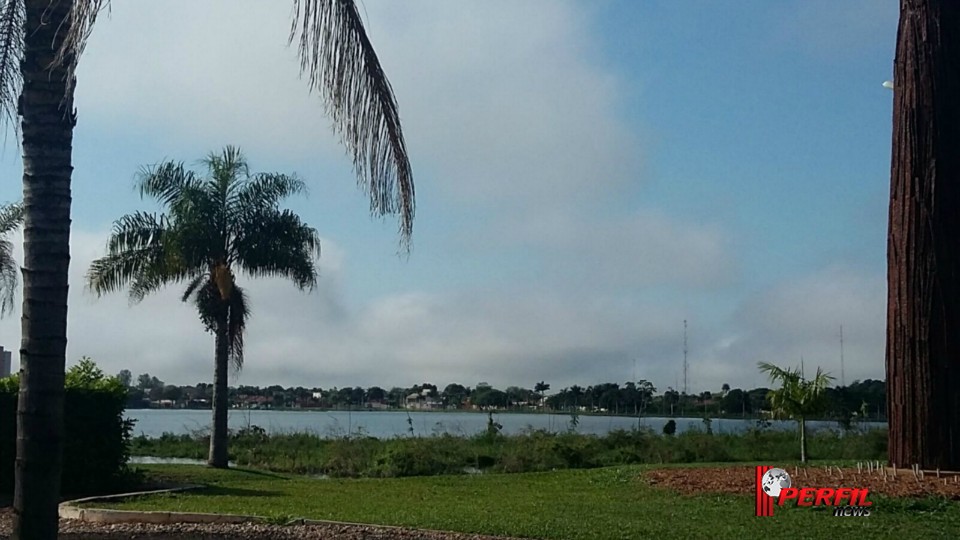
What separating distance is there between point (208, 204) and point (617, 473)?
1073cm

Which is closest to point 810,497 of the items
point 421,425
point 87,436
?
point 87,436

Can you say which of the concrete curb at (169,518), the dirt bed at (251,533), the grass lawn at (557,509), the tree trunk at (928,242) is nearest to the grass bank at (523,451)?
the grass lawn at (557,509)

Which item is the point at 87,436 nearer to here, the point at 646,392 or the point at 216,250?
the point at 216,250

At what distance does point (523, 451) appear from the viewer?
23625 mm

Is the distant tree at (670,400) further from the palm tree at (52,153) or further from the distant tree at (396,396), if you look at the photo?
the palm tree at (52,153)

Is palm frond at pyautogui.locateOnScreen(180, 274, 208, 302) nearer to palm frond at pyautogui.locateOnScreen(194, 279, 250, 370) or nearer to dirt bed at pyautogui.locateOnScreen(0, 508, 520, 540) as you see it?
palm frond at pyautogui.locateOnScreen(194, 279, 250, 370)

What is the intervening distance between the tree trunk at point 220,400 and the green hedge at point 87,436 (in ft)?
17.7

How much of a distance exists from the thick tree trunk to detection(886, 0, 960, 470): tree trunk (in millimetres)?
12529

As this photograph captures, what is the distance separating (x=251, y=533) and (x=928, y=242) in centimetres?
1059

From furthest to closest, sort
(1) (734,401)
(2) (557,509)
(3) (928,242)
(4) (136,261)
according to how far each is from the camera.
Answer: (1) (734,401) < (4) (136,261) < (3) (928,242) < (2) (557,509)

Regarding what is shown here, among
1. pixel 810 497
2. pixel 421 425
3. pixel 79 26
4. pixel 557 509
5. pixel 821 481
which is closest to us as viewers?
pixel 79 26

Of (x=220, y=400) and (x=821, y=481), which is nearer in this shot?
(x=821, y=481)

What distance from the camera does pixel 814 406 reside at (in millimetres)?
20547

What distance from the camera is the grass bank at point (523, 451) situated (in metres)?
22.5
